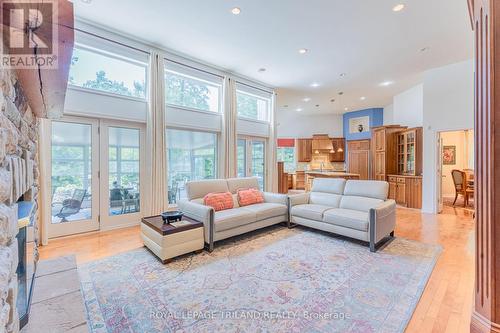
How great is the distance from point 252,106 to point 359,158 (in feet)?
17.2

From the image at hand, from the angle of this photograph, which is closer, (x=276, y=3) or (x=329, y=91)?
(x=276, y=3)

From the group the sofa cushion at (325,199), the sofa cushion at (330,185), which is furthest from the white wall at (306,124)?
the sofa cushion at (325,199)

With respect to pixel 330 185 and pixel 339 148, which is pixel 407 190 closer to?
pixel 330 185

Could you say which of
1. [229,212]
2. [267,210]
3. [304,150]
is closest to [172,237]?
[229,212]

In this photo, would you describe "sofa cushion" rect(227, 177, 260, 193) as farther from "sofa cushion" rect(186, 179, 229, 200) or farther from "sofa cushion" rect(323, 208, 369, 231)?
A: "sofa cushion" rect(323, 208, 369, 231)

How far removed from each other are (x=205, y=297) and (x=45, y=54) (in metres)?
2.13

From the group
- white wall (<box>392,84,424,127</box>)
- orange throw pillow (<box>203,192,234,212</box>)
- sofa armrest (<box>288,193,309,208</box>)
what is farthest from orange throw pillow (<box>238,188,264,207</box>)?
white wall (<box>392,84,424,127</box>)

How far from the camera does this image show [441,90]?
5.47m

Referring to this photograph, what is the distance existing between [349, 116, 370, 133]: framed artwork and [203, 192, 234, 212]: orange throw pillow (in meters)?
7.70

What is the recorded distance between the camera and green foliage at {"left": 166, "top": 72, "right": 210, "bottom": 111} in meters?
4.91

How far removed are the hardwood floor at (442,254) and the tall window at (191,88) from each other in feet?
9.34

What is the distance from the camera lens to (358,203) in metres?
3.89

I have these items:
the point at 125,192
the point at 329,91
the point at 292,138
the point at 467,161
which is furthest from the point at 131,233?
the point at 467,161

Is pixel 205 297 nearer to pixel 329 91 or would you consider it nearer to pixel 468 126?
pixel 468 126
